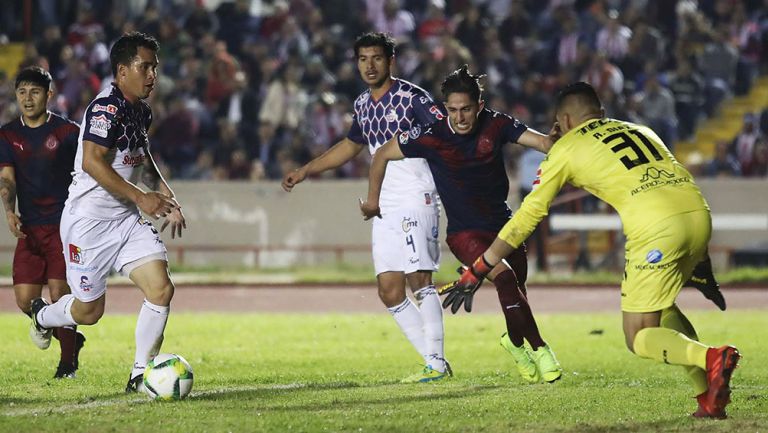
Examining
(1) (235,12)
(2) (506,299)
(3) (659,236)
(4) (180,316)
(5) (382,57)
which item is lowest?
(4) (180,316)

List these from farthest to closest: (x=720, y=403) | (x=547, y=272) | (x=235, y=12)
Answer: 1. (x=235, y=12)
2. (x=547, y=272)
3. (x=720, y=403)

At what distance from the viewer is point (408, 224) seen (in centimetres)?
1055

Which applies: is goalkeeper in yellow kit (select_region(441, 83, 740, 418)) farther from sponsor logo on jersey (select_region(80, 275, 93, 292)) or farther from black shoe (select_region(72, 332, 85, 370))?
black shoe (select_region(72, 332, 85, 370))

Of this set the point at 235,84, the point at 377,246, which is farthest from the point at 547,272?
the point at 377,246

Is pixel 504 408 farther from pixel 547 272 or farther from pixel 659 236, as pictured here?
pixel 547 272

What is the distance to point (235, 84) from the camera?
24.5 metres

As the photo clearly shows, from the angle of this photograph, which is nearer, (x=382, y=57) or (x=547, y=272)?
→ (x=382, y=57)

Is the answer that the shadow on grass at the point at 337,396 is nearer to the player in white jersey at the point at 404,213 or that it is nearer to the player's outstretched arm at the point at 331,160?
the player in white jersey at the point at 404,213

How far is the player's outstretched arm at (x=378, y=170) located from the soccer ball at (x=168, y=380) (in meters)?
1.88

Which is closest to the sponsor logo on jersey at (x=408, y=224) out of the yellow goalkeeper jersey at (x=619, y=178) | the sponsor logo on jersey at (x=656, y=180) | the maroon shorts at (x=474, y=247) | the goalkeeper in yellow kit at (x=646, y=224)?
the maroon shorts at (x=474, y=247)

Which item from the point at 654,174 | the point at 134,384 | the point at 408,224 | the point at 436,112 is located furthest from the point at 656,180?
the point at 134,384

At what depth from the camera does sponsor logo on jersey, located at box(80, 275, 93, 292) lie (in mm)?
9531

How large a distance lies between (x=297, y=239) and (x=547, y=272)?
413 centimetres

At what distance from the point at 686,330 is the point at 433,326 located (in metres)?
2.58
